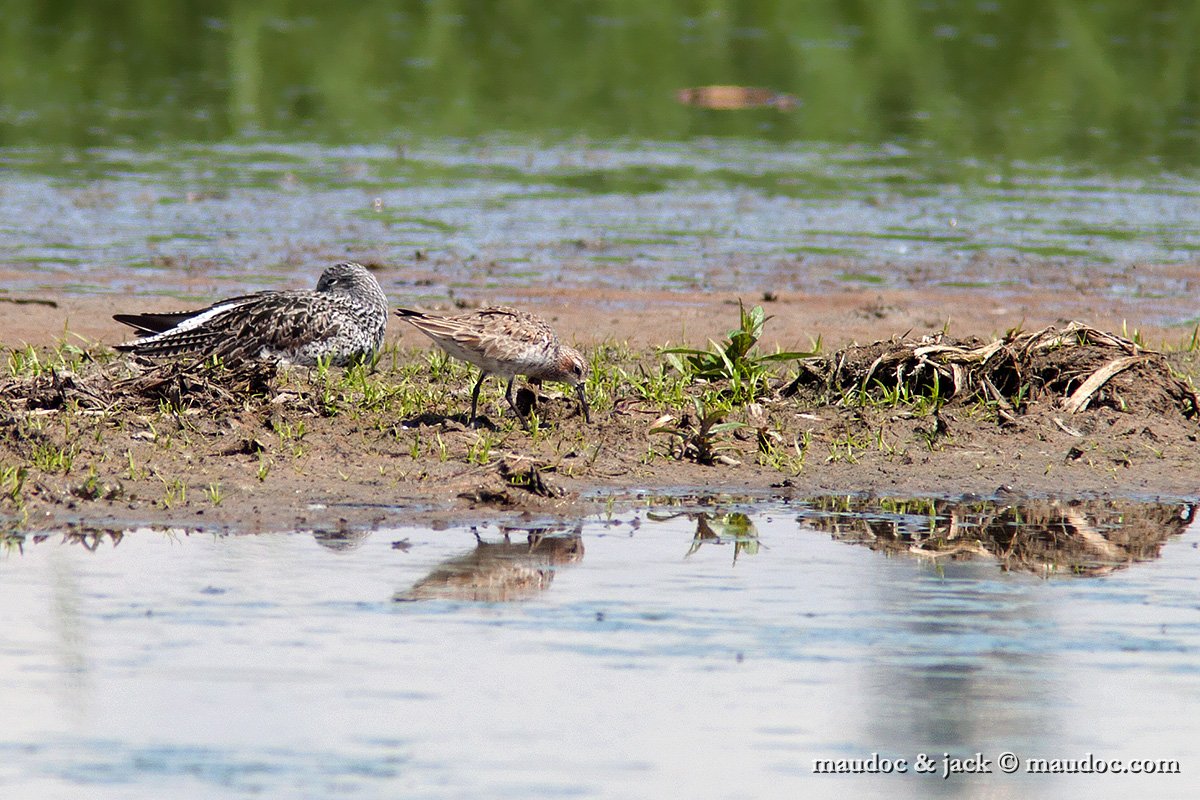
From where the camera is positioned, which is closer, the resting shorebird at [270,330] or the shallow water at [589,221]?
the resting shorebird at [270,330]

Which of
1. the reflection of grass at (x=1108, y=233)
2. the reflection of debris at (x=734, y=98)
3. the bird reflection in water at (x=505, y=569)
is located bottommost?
the bird reflection in water at (x=505, y=569)

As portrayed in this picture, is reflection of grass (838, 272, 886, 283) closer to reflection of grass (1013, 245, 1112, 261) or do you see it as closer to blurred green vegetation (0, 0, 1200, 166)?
reflection of grass (1013, 245, 1112, 261)

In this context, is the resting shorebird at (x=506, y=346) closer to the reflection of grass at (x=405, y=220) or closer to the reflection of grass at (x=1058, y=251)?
the reflection of grass at (x=405, y=220)

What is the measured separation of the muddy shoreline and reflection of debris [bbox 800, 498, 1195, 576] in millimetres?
228

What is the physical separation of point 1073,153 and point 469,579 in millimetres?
15994

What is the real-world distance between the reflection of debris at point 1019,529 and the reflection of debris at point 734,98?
1637 cm

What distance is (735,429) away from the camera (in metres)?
8.77

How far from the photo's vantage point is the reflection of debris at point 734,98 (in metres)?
24.2

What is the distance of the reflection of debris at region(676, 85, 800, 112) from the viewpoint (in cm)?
2419

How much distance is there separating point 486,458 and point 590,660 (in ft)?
8.72


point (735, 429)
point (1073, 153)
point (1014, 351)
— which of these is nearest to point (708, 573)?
point (735, 429)

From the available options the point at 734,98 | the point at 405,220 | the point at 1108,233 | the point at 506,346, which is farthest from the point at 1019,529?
the point at 734,98

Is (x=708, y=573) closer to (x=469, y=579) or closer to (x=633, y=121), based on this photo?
(x=469, y=579)

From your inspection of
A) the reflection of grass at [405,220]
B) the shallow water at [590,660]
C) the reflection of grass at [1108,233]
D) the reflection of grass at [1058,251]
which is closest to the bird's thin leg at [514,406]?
the shallow water at [590,660]
